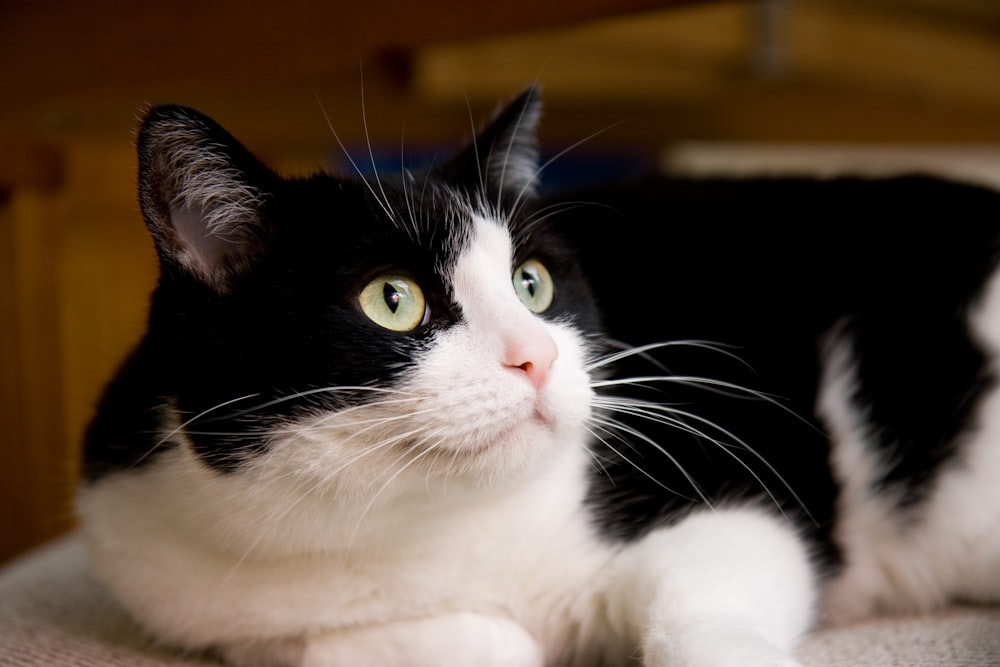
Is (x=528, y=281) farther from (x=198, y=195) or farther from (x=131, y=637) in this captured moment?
(x=131, y=637)

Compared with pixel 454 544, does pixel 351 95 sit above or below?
above

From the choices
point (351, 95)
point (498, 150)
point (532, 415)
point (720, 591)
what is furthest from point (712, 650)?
point (351, 95)

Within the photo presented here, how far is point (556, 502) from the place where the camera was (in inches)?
38.4

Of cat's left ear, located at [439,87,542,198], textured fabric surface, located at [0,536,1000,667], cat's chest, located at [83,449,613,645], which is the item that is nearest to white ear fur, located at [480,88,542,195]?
cat's left ear, located at [439,87,542,198]

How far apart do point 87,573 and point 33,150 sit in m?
0.74

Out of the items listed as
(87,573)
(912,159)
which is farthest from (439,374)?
(912,159)

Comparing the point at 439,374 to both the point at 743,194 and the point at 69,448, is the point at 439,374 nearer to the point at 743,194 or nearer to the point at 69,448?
the point at 743,194

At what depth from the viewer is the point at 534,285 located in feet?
3.31

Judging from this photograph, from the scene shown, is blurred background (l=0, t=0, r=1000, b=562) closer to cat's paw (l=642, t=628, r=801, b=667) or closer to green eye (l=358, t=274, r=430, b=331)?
green eye (l=358, t=274, r=430, b=331)

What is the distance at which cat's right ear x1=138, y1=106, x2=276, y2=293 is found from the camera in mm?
808

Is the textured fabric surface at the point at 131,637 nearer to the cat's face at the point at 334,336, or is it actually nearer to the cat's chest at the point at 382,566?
the cat's chest at the point at 382,566

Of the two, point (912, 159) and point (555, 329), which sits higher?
point (912, 159)

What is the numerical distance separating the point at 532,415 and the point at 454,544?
0.62 ft

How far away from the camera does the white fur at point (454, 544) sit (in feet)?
2.60
